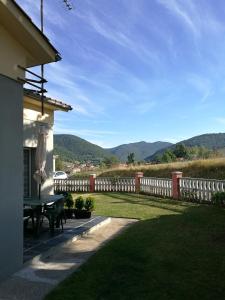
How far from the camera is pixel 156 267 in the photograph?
287 inches

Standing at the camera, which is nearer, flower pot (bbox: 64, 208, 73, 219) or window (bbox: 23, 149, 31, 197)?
window (bbox: 23, 149, 31, 197)

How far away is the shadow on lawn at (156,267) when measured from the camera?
5984mm

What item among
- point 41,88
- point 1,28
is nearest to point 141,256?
point 41,88

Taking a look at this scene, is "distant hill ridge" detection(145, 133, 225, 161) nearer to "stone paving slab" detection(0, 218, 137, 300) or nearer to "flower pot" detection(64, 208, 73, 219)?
"flower pot" detection(64, 208, 73, 219)

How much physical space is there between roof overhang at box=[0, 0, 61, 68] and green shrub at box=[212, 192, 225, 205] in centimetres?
917

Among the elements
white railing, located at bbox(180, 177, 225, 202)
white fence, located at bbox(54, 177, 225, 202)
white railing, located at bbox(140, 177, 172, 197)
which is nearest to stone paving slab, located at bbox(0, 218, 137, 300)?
white railing, located at bbox(180, 177, 225, 202)

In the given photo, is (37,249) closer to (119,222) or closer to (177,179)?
(119,222)

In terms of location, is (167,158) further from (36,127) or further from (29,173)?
(29,173)

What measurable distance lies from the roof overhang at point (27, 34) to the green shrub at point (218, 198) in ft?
30.1

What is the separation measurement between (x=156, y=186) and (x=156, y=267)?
1353cm

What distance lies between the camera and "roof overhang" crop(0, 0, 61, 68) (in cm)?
651

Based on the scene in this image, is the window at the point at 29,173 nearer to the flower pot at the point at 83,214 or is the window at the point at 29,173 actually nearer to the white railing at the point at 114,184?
the flower pot at the point at 83,214

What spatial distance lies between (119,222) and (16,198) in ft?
19.9

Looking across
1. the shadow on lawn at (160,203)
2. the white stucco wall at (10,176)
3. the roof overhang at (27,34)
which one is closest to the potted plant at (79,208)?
the shadow on lawn at (160,203)
